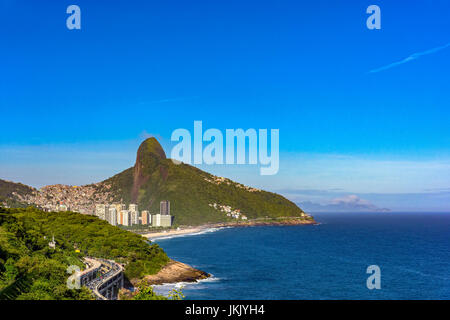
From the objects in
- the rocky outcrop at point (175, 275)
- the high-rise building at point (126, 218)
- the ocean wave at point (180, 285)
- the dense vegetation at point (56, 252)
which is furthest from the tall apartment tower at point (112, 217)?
the ocean wave at point (180, 285)

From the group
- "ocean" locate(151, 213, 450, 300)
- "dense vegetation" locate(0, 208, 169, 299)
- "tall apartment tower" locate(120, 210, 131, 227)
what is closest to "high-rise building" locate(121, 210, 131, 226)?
"tall apartment tower" locate(120, 210, 131, 227)

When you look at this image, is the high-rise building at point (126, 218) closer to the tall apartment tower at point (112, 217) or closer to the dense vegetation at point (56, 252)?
the tall apartment tower at point (112, 217)

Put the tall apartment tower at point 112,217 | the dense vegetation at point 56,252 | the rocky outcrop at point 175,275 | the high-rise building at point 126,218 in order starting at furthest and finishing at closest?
the tall apartment tower at point 112,217, the high-rise building at point 126,218, the rocky outcrop at point 175,275, the dense vegetation at point 56,252

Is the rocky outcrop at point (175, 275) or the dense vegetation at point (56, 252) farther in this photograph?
the rocky outcrop at point (175, 275)

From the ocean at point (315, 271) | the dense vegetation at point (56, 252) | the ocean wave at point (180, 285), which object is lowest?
the ocean at point (315, 271)

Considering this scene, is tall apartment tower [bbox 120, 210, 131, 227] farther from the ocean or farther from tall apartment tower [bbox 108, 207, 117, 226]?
the ocean

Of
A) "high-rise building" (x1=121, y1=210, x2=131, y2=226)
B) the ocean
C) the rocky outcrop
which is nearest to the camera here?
the ocean

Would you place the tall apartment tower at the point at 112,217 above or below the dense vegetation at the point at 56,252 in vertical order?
below
